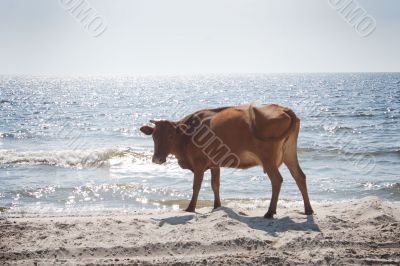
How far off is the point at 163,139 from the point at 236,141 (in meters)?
1.47

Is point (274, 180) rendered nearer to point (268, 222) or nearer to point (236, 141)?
point (268, 222)

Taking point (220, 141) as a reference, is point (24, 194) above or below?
below

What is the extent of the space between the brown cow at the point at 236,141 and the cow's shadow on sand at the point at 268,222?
37 centimetres

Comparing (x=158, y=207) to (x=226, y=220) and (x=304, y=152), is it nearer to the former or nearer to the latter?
(x=226, y=220)

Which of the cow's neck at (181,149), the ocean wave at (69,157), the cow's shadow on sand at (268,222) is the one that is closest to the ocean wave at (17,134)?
the ocean wave at (69,157)

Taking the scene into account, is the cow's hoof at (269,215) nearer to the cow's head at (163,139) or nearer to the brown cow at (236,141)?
the brown cow at (236,141)

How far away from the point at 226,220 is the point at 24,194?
8090 millimetres

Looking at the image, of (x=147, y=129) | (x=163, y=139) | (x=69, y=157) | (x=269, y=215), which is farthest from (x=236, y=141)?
(x=69, y=157)

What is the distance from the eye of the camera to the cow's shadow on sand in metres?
8.12

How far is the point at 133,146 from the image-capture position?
28391mm

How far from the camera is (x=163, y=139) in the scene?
9.83 metres

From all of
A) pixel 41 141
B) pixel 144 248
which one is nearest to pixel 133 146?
pixel 41 141

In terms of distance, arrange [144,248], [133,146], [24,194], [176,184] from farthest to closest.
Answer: [133,146]
[176,184]
[24,194]
[144,248]

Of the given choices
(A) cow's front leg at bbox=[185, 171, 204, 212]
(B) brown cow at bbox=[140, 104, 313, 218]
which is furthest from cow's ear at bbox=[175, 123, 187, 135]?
(A) cow's front leg at bbox=[185, 171, 204, 212]
